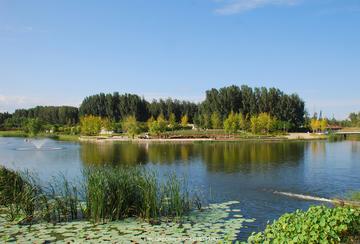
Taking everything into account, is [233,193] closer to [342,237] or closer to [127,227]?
[127,227]

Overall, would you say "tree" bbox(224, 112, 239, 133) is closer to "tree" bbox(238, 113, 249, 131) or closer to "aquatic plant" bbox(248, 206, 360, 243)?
"tree" bbox(238, 113, 249, 131)

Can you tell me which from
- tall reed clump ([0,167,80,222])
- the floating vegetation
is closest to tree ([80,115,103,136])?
tall reed clump ([0,167,80,222])

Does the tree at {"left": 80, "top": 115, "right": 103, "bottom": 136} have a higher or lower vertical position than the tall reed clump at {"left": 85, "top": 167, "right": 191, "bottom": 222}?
higher

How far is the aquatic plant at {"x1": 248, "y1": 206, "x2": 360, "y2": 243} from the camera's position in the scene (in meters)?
7.27

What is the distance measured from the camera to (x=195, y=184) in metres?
23.2

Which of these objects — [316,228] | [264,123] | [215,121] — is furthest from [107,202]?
[215,121]

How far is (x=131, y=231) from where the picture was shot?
1212cm

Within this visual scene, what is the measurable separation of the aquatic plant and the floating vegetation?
3.42 metres

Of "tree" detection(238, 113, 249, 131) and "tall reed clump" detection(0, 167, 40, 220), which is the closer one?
"tall reed clump" detection(0, 167, 40, 220)

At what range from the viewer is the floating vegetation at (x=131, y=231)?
11445 mm

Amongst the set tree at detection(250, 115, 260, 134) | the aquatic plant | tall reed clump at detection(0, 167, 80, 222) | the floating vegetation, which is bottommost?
the floating vegetation

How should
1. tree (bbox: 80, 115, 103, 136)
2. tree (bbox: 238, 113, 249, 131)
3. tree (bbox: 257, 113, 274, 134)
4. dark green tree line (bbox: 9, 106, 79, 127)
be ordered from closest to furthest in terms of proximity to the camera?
tree (bbox: 257, 113, 274, 134) → tree (bbox: 238, 113, 249, 131) → tree (bbox: 80, 115, 103, 136) → dark green tree line (bbox: 9, 106, 79, 127)

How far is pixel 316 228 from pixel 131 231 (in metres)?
6.35

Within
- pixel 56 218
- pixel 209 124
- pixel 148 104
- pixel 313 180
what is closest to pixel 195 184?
pixel 313 180
